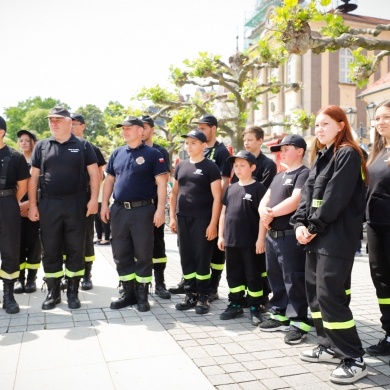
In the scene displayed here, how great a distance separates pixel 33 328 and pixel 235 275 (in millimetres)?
2356

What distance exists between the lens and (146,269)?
5574 mm

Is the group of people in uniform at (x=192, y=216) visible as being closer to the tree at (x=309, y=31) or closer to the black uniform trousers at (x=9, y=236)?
the black uniform trousers at (x=9, y=236)

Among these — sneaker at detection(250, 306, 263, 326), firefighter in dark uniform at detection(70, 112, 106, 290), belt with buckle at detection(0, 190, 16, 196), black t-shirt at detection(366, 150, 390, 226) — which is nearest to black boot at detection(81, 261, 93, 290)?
firefighter in dark uniform at detection(70, 112, 106, 290)

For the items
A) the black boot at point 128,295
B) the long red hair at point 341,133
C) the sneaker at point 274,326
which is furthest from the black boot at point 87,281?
the long red hair at point 341,133

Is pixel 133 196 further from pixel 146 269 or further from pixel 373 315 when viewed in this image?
pixel 373 315

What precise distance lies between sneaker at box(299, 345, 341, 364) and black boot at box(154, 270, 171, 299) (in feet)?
8.59

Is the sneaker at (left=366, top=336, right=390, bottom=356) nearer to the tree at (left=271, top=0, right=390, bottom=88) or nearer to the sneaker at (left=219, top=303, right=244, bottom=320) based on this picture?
the sneaker at (left=219, top=303, right=244, bottom=320)

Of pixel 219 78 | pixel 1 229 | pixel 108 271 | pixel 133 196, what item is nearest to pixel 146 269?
pixel 133 196

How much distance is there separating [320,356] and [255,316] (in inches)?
49.1

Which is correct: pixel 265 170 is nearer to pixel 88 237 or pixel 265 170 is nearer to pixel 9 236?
pixel 88 237

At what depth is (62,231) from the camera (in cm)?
563

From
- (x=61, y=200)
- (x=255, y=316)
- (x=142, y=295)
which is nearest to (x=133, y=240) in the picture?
(x=142, y=295)

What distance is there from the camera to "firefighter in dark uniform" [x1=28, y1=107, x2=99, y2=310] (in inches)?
216

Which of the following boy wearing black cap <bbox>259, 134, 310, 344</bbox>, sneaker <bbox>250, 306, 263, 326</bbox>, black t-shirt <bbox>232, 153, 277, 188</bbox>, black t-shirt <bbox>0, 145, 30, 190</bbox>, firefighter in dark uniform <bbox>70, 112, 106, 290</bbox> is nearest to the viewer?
boy wearing black cap <bbox>259, 134, 310, 344</bbox>
